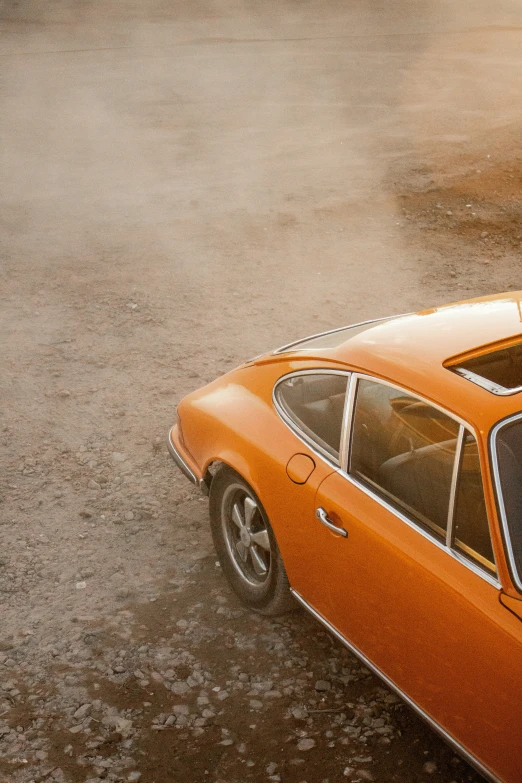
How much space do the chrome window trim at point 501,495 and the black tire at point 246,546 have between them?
1436 mm

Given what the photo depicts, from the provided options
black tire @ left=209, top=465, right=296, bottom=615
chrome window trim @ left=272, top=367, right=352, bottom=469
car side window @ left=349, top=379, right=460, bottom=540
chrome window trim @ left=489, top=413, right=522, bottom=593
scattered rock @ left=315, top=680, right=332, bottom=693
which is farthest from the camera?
black tire @ left=209, top=465, right=296, bottom=615

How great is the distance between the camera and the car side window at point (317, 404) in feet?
11.6

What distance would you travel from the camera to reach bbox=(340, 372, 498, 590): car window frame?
8.95 feet

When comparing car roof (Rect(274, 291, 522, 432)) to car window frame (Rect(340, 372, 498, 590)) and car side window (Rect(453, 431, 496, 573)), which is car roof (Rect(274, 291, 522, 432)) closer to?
car window frame (Rect(340, 372, 498, 590))

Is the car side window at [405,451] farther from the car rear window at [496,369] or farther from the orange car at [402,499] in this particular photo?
the car rear window at [496,369]

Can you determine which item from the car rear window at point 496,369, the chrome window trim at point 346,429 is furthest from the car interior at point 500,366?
the chrome window trim at point 346,429

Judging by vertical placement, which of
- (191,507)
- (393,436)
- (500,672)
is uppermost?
(393,436)

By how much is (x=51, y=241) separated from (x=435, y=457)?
27.6ft

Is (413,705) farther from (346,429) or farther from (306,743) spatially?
(346,429)

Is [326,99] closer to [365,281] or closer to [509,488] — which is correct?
[365,281]

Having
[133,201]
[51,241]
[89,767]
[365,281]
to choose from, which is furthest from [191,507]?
[133,201]

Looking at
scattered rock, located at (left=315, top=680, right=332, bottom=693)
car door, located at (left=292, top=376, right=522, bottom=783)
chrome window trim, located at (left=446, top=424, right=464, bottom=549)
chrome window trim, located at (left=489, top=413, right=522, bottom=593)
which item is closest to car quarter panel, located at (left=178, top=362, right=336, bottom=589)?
car door, located at (left=292, top=376, right=522, bottom=783)

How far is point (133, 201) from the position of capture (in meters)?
11.8

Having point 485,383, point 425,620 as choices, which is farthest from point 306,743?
point 485,383
